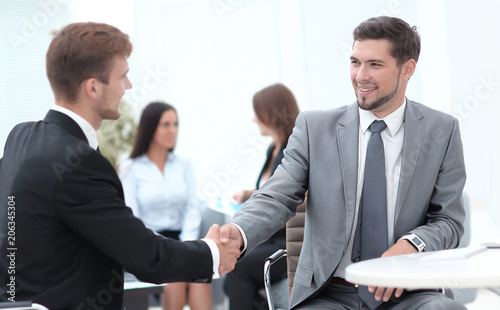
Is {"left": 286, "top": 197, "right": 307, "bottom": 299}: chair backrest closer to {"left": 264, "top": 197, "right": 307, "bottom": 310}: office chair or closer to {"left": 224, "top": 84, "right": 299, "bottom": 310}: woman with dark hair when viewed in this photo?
{"left": 264, "top": 197, "right": 307, "bottom": 310}: office chair

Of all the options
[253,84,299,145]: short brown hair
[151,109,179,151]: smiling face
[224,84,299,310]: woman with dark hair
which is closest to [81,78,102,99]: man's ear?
[224,84,299,310]: woman with dark hair

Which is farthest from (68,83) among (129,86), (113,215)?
(113,215)

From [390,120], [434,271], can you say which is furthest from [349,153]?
[434,271]

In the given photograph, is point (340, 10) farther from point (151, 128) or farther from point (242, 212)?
point (242, 212)

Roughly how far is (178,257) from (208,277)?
149mm

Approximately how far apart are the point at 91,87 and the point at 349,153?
0.92 meters

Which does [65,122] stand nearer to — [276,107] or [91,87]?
[91,87]

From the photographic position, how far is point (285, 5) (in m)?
5.85

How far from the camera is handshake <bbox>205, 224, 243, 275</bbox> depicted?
6.58 feet

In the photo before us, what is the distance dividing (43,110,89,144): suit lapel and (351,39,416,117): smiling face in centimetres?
101

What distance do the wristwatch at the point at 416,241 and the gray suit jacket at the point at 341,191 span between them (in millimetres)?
35

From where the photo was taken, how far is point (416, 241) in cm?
196

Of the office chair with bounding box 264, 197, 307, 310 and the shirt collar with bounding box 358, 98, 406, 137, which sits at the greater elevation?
the shirt collar with bounding box 358, 98, 406, 137

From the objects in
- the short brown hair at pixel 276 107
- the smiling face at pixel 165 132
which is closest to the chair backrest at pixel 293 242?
the short brown hair at pixel 276 107
